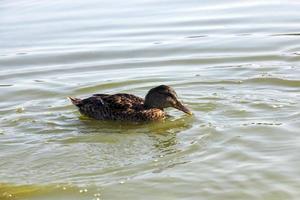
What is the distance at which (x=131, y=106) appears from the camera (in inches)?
393

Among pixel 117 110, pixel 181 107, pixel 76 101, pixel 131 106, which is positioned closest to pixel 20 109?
pixel 76 101

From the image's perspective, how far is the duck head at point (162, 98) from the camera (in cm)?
1000

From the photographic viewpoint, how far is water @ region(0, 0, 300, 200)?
749 centimetres

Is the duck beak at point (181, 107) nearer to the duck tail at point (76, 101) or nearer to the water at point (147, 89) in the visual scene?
the water at point (147, 89)

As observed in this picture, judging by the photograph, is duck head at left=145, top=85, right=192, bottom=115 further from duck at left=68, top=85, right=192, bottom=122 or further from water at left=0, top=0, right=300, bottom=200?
water at left=0, top=0, right=300, bottom=200

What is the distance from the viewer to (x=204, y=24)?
15055mm

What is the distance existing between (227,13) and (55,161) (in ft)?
28.9

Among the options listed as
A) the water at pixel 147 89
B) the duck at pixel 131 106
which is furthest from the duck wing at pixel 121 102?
the water at pixel 147 89

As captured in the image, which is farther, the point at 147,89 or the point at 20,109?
the point at 147,89

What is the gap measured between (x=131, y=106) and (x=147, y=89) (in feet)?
4.74

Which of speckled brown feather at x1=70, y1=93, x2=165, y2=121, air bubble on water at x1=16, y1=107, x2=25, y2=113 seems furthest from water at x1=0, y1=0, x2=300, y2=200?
speckled brown feather at x1=70, y1=93, x2=165, y2=121

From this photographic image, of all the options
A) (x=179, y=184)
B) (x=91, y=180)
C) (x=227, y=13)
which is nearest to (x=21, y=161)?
(x=91, y=180)

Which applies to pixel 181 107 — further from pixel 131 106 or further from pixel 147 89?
pixel 147 89

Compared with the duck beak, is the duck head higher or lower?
higher
